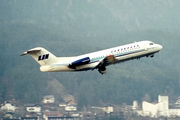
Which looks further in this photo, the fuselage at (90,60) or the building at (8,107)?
the building at (8,107)

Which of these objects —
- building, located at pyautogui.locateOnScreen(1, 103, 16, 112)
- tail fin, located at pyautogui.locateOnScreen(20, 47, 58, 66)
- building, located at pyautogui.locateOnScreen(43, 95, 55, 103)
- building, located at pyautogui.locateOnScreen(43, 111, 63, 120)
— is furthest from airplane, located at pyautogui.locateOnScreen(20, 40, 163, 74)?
building, located at pyautogui.locateOnScreen(43, 95, 55, 103)

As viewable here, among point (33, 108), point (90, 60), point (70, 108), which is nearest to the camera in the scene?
point (90, 60)

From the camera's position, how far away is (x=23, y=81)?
156m

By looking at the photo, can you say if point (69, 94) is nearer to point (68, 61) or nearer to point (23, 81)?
point (23, 81)

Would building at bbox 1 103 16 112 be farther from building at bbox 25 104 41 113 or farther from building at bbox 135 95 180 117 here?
building at bbox 135 95 180 117

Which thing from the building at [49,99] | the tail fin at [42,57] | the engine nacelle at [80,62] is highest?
the building at [49,99]

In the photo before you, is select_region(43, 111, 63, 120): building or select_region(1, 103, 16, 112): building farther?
select_region(43, 111, 63, 120): building

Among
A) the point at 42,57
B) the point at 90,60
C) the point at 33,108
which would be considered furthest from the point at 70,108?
the point at 42,57

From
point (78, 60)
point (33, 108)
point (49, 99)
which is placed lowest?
point (78, 60)

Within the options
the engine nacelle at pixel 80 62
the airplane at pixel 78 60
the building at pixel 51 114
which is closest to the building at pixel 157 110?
the building at pixel 51 114

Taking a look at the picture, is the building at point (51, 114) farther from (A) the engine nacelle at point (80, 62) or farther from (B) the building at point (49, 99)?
(A) the engine nacelle at point (80, 62)

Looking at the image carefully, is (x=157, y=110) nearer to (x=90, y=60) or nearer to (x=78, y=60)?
(x=90, y=60)

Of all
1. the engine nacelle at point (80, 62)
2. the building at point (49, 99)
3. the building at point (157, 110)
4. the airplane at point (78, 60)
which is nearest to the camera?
the engine nacelle at point (80, 62)

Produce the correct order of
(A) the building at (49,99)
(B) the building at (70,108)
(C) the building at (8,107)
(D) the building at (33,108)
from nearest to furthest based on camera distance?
(C) the building at (8,107)
(D) the building at (33,108)
(B) the building at (70,108)
(A) the building at (49,99)
